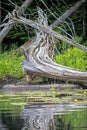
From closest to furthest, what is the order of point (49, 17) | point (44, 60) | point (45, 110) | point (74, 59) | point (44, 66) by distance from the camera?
1. point (45, 110)
2. point (44, 66)
3. point (44, 60)
4. point (74, 59)
5. point (49, 17)

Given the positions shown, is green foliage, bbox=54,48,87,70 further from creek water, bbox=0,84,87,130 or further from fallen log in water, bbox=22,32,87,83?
creek water, bbox=0,84,87,130

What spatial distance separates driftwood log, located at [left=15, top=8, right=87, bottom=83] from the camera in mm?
13664

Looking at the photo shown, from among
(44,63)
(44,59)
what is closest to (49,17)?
(44,59)

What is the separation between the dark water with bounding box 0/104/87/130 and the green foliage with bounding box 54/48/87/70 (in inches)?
200

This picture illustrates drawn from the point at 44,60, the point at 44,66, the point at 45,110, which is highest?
the point at 44,60

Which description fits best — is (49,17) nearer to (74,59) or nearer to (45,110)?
(74,59)

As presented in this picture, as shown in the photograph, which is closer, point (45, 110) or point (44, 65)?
point (45, 110)

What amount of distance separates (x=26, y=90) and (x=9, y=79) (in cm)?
162

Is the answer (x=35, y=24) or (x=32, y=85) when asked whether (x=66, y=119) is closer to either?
(x=32, y=85)

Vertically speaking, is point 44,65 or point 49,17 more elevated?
point 49,17

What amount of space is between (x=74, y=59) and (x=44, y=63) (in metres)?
2.06

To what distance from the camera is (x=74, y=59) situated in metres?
16.1

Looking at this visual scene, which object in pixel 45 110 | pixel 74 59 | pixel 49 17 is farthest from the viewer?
pixel 49 17

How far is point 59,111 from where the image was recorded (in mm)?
9617
